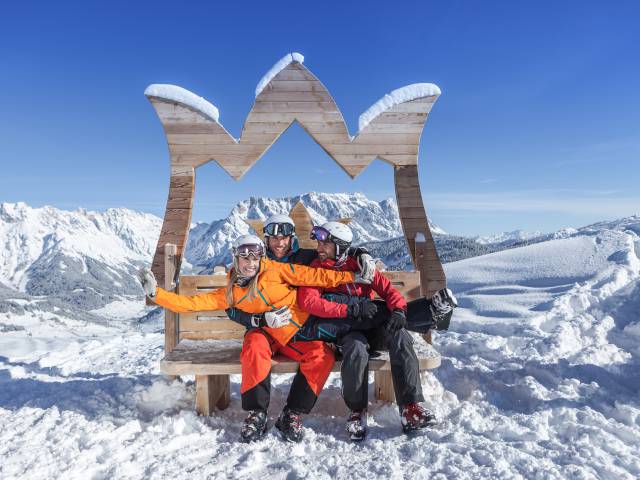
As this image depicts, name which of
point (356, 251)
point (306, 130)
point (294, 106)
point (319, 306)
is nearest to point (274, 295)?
point (319, 306)

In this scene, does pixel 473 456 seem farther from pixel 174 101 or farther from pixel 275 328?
pixel 174 101

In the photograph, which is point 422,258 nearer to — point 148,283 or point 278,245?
point 278,245

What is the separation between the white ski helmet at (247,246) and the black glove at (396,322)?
1186mm

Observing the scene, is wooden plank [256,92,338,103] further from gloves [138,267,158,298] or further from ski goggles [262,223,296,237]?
gloves [138,267,158,298]

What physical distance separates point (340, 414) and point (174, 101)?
11.9 feet

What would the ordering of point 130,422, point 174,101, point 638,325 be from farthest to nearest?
point 638,325 → point 174,101 → point 130,422

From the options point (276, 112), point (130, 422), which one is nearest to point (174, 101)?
point (276, 112)

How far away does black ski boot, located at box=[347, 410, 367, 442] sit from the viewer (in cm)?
322

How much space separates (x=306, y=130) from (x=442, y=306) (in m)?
2.58

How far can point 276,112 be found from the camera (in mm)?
5035

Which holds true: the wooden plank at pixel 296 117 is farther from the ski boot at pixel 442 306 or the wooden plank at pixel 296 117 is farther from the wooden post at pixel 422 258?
the ski boot at pixel 442 306

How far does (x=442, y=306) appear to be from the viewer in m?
3.62

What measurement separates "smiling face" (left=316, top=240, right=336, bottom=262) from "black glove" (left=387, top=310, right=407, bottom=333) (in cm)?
76

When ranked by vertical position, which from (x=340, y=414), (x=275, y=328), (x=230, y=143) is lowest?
(x=340, y=414)
